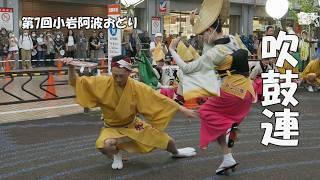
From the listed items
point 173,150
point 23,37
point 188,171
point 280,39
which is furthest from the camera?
point 23,37

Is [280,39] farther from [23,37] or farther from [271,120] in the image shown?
[23,37]

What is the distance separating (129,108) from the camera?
5574 millimetres

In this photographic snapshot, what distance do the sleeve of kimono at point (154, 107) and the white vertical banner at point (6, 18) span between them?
13752mm

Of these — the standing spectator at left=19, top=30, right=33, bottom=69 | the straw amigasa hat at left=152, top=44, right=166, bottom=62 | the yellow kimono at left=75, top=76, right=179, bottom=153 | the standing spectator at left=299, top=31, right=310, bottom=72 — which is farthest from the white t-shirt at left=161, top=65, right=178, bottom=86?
the standing spectator at left=19, top=30, right=33, bottom=69

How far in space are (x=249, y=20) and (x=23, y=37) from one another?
64.8 feet

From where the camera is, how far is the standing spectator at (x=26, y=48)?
1956 centimetres

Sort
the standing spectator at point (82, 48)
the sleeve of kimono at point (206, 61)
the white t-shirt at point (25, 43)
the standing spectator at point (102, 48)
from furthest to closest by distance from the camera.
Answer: the standing spectator at point (102, 48) → the standing spectator at point (82, 48) → the white t-shirt at point (25, 43) → the sleeve of kimono at point (206, 61)

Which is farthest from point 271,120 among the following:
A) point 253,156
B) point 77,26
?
point 77,26

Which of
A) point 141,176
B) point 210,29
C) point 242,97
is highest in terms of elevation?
point 210,29

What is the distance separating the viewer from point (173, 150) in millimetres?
6051

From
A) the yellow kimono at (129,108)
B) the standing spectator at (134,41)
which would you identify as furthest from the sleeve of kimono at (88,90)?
the standing spectator at (134,41)

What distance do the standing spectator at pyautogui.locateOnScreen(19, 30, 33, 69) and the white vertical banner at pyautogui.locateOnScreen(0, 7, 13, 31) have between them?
3.58 feet

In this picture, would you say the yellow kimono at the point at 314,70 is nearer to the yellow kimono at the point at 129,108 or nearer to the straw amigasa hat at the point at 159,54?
the yellow kimono at the point at 129,108

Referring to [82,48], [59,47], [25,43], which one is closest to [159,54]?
[25,43]
